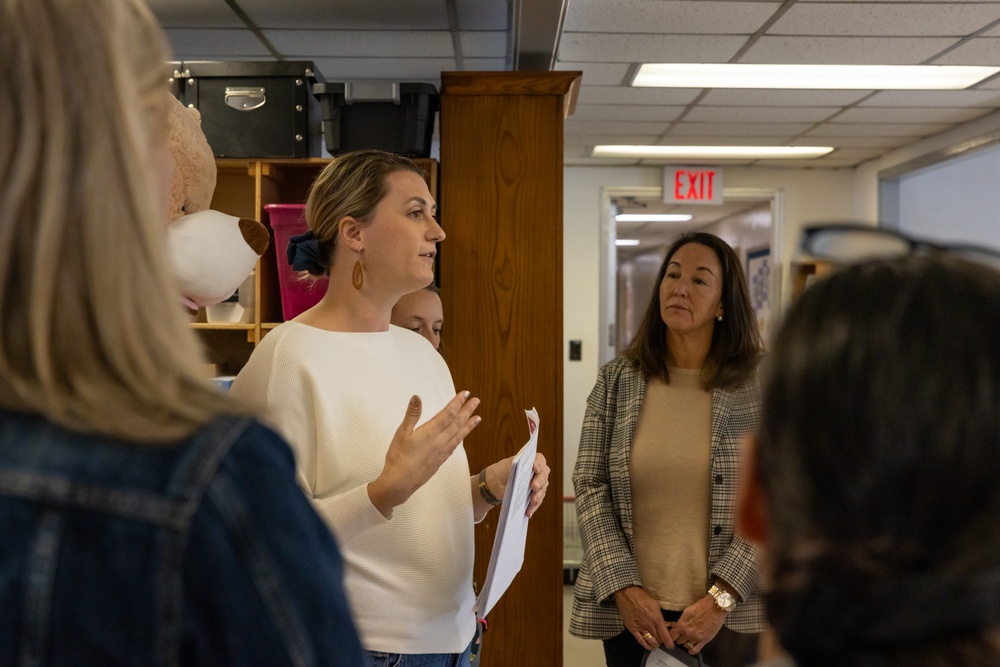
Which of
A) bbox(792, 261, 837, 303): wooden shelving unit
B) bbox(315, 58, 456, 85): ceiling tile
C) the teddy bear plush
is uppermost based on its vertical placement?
bbox(315, 58, 456, 85): ceiling tile

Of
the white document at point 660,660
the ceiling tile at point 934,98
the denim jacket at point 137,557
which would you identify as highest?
the ceiling tile at point 934,98

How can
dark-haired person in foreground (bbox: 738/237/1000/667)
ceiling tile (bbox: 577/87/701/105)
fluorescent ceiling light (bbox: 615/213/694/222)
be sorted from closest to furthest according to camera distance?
dark-haired person in foreground (bbox: 738/237/1000/667) < ceiling tile (bbox: 577/87/701/105) < fluorescent ceiling light (bbox: 615/213/694/222)

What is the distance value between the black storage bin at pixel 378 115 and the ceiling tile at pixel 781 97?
196 cm

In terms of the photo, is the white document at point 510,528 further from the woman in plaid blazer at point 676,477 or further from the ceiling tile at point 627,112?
the ceiling tile at point 627,112

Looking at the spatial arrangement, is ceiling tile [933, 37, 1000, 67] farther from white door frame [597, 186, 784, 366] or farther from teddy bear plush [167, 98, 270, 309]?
teddy bear plush [167, 98, 270, 309]

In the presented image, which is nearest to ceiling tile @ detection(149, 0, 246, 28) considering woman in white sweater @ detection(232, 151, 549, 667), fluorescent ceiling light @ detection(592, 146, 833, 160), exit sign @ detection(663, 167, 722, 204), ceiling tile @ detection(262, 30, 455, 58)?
ceiling tile @ detection(262, 30, 455, 58)

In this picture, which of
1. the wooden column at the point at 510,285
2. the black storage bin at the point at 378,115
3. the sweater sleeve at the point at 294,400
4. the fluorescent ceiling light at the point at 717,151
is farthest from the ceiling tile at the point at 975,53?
the sweater sleeve at the point at 294,400

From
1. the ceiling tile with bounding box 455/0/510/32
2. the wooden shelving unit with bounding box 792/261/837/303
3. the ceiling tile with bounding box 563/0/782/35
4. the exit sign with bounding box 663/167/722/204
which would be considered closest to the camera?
the wooden shelving unit with bounding box 792/261/837/303

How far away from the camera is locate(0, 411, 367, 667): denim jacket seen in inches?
19.2

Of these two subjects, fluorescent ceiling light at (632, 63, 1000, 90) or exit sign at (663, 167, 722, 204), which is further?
exit sign at (663, 167, 722, 204)

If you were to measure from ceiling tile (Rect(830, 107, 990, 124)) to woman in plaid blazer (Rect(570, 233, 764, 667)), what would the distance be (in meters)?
2.89

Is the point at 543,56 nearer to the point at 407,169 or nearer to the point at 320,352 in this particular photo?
the point at 407,169

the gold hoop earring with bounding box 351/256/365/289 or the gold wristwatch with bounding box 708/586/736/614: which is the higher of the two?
the gold hoop earring with bounding box 351/256/365/289

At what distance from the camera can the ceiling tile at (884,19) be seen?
3090 millimetres
